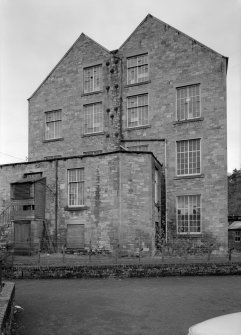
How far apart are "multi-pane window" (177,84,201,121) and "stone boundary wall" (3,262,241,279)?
12.2 m

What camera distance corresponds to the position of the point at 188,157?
24781mm

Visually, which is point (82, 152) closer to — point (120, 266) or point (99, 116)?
point (99, 116)

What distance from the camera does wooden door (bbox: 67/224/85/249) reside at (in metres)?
22.6

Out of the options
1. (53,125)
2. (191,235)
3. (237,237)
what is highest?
(53,125)

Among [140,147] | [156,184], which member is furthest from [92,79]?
[156,184]

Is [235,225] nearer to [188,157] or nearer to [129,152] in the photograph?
[188,157]

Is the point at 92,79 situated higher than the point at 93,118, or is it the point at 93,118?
the point at 92,79

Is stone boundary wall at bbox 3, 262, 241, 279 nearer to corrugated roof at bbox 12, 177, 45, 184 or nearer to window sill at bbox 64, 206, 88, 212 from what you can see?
window sill at bbox 64, 206, 88, 212

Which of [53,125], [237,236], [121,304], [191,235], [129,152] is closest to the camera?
[121,304]

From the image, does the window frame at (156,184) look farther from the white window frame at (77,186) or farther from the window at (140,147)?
the white window frame at (77,186)

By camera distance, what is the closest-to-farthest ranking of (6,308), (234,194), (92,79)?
(6,308)
(92,79)
(234,194)

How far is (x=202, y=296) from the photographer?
11016 mm

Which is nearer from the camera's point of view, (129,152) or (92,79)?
(129,152)

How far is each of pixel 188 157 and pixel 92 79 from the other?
373 inches
